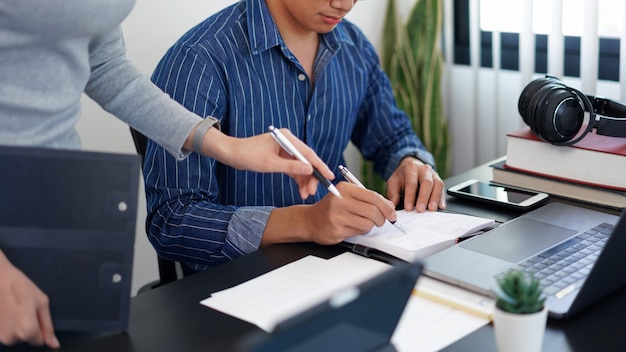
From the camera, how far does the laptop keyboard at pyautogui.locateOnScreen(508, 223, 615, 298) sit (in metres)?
1.27

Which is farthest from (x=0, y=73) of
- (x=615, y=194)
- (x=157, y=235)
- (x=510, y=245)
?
(x=615, y=194)

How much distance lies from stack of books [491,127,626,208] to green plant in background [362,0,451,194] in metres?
1.30

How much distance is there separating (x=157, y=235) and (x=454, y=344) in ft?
2.56

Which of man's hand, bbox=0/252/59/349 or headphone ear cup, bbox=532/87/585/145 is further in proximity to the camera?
headphone ear cup, bbox=532/87/585/145

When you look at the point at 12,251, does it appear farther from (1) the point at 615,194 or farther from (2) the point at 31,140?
(1) the point at 615,194

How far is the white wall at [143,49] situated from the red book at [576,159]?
1.22 meters

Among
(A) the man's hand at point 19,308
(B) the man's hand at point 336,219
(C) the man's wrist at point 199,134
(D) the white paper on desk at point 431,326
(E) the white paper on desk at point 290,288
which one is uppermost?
(C) the man's wrist at point 199,134

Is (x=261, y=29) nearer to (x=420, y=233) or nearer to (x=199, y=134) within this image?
(x=199, y=134)

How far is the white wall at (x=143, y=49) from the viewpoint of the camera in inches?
98.6

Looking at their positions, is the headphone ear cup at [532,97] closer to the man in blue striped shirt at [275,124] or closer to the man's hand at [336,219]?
the man in blue striped shirt at [275,124]

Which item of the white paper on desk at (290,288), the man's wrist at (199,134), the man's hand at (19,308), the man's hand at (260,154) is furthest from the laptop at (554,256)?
the man's hand at (19,308)

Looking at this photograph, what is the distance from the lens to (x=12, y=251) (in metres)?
1.12

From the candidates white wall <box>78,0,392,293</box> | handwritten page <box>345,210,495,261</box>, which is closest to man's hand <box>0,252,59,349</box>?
handwritten page <box>345,210,495,261</box>

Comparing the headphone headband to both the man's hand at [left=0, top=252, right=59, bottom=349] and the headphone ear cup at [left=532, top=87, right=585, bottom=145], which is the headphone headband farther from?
the man's hand at [left=0, top=252, right=59, bottom=349]
